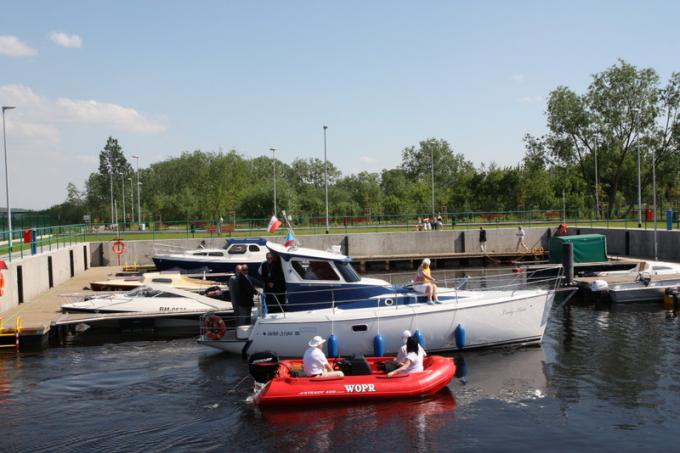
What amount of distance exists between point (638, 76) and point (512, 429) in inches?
2533

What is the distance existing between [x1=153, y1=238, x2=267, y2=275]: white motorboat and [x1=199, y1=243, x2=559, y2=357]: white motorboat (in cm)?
1704

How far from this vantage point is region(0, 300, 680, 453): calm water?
498 inches

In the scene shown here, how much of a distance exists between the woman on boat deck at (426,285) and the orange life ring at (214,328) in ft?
18.0

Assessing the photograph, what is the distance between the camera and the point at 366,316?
17344 millimetres

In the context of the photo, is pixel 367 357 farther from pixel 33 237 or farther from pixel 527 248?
pixel 527 248

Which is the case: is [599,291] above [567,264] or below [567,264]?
below

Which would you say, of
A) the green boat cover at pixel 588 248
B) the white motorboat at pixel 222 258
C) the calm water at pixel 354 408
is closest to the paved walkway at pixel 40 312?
the calm water at pixel 354 408

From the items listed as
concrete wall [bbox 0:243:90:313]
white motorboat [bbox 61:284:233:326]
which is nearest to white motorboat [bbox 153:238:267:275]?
concrete wall [bbox 0:243:90:313]

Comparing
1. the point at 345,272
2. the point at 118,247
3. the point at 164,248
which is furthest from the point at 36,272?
the point at 345,272

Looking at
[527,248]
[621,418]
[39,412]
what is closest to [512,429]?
[621,418]

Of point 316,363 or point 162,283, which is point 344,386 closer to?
point 316,363

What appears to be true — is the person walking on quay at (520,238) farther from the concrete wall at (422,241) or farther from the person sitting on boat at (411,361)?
the person sitting on boat at (411,361)

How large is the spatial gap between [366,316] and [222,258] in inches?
782

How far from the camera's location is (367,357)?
16375 mm
